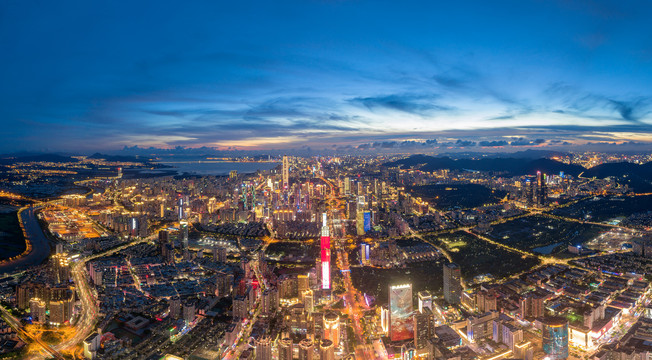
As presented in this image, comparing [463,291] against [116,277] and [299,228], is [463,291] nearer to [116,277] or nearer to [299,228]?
[299,228]

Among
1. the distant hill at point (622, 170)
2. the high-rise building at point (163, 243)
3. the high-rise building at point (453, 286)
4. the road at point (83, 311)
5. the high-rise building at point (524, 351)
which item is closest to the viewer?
the high-rise building at point (524, 351)

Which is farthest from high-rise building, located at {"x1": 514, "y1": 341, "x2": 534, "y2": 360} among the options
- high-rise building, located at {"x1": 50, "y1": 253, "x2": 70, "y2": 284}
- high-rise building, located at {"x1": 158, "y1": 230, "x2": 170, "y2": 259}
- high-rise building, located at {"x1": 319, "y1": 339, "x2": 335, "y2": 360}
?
high-rise building, located at {"x1": 50, "y1": 253, "x2": 70, "y2": 284}

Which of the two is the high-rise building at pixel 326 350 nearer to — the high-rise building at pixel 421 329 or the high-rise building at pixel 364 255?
the high-rise building at pixel 421 329

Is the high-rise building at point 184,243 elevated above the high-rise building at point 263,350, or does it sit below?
above

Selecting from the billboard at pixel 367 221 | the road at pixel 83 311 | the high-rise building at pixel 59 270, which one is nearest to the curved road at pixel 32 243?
the road at pixel 83 311

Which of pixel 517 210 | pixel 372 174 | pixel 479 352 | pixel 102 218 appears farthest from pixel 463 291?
pixel 372 174

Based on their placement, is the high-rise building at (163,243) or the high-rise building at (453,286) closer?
the high-rise building at (453,286)

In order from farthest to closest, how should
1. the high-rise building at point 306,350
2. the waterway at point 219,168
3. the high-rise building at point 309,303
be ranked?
the waterway at point 219,168
the high-rise building at point 309,303
the high-rise building at point 306,350
